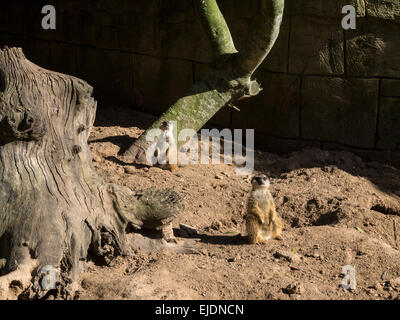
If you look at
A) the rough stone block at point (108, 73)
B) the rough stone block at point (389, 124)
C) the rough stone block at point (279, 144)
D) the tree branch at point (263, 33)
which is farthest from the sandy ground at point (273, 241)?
the rough stone block at point (108, 73)

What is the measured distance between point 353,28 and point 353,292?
3.31 m

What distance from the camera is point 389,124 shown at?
657cm

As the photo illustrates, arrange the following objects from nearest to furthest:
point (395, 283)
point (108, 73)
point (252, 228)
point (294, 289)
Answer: point (294, 289) < point (395, 283) < point (252, 228) < point (108, 73)

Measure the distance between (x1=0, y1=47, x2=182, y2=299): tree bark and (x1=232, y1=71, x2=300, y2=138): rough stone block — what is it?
293 centimetres

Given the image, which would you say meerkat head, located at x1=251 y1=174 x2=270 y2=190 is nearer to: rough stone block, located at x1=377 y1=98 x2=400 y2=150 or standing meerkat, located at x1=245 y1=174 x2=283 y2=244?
standing meerkat, located at x1=245 y1=174 x2=283 y2=244

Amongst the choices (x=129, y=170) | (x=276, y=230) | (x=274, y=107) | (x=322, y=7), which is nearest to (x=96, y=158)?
(x=129, y=170)

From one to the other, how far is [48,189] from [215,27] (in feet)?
9.11

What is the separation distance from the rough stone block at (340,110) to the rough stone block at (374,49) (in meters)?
0.12

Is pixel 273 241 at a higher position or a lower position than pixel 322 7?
lower

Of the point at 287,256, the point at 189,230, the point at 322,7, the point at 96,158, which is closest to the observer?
the point at 287,256

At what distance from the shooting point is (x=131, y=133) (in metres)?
7.07

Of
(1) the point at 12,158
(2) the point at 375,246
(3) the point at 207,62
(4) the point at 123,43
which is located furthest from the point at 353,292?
(4) the point at 123,43

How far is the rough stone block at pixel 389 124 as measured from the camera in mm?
6508

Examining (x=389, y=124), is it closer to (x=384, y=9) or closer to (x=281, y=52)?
(x=384, y=9)
